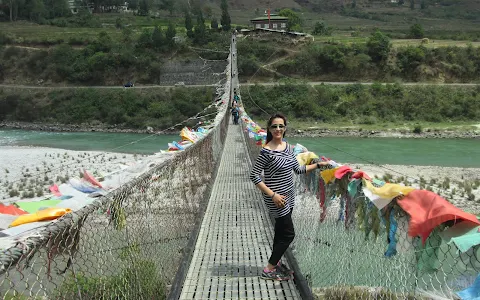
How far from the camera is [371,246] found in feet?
8.71

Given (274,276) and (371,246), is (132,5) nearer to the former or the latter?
(274,276)

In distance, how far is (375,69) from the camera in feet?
127

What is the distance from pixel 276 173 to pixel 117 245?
1.17m

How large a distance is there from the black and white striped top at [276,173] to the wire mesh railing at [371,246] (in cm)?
25

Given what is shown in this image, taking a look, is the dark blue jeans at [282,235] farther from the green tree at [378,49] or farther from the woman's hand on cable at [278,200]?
the green tree at [378,49]

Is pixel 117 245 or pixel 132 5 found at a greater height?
pixel 132 5

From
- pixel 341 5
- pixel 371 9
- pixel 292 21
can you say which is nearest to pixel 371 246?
pixel 292 21

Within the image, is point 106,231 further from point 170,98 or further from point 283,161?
point 170,98

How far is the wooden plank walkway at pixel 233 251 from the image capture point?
2.73 meters

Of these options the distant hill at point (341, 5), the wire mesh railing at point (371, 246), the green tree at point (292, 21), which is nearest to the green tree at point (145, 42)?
the green tree at point (292, 21)

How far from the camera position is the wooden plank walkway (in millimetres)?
2729

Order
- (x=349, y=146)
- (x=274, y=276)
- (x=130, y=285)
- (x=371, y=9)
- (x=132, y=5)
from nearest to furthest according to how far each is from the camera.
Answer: (x=130, y=285) < (x=274, y=276) < (x=349, y=146) < (x=132, y=5) < (x=371, y=9)

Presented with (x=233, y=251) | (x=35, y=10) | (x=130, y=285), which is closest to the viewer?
(x=130, y=285)

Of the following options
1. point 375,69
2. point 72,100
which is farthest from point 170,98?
point 375,69
